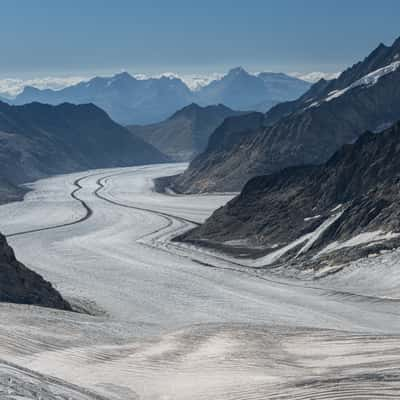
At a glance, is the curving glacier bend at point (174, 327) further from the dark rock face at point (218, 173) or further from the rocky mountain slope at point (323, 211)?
the dark rock face at point (218, 173)

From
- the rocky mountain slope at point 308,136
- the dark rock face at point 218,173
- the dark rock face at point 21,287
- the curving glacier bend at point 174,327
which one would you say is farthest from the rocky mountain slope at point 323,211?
the dark rock face at point 218,173

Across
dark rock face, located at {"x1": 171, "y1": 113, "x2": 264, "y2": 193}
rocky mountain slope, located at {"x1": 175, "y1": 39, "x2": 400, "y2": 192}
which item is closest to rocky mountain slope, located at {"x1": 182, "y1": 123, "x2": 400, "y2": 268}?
rocky mountain slope, located at {"x1": 175, "y1": 39, "x2": 400, "y2": 192}

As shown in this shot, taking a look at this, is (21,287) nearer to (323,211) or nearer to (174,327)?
(174,327)

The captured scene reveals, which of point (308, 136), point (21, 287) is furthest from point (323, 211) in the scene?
point (308, 136)

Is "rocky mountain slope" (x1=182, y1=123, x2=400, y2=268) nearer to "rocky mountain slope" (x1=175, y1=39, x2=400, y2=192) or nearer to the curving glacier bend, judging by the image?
the curving glacier bend

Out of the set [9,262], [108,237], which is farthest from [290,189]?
[9,262]
